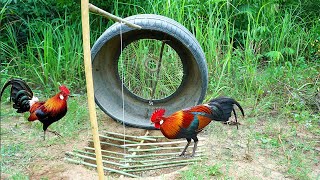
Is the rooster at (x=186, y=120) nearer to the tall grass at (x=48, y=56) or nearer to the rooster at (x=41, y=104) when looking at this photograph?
the rooster at (x=41, y=104)

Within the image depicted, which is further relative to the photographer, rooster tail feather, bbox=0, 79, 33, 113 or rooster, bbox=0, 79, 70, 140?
rooster tail feather, bbox=0, 79, 33, 113

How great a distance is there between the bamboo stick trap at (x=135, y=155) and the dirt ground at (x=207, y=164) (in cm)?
7

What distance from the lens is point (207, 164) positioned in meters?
4.10

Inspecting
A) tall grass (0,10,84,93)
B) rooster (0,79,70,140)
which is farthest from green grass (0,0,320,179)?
rooster (0,79,70,140)

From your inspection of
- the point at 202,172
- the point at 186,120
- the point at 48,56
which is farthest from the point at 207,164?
the point at 48,56

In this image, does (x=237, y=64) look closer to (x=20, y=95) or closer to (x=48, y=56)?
(x=48, y=56)

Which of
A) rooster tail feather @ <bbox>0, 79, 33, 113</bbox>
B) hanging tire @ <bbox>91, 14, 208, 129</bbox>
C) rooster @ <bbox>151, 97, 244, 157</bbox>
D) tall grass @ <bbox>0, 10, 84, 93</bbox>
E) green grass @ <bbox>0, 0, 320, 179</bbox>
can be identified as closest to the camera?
rooster @ <bbox>151, 97, 244, 157</bbox>

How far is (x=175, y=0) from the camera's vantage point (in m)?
6.23

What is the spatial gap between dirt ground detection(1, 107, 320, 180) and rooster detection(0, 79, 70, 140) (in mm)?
310

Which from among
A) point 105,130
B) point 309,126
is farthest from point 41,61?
point 309,126

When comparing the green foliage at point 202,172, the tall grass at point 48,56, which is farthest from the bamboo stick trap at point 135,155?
the tall grass at point 48,56

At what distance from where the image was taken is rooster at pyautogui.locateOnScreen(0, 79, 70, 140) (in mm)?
4336

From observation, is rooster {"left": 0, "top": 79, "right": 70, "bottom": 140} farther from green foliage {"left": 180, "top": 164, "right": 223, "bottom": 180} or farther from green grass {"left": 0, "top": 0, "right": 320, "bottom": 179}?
green foliage {"left": 180, "top": 164, "right": 223, "bottom": 180}

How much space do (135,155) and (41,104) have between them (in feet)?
3.58
